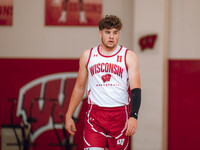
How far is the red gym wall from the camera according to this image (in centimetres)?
606

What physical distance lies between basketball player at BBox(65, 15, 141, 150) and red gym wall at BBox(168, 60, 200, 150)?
2.94 metres

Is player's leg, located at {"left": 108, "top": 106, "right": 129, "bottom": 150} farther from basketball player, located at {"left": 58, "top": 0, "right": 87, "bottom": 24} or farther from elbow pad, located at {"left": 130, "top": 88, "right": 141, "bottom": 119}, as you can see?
basketball player, located at {"left": 58, "top": 0, "right": 87, "bottom": 24}

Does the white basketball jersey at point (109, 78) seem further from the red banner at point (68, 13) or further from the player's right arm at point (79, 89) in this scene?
the red banner at point (68, 13)

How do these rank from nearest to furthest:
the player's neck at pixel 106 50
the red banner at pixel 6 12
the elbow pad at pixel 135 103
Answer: the elbow pad at pixel 135 103 → the player's neck at pixel 106 50 → the red banner at pixel 6 12

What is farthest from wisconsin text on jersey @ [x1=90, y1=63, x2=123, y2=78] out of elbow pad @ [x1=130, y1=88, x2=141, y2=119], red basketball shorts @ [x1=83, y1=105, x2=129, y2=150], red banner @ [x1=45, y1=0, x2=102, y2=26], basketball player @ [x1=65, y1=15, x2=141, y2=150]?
red banner @ [x1=45, y1=0, x2=102, y2=26]

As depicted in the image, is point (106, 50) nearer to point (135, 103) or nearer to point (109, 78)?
point (109, 78)

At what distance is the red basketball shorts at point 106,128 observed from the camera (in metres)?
3.30

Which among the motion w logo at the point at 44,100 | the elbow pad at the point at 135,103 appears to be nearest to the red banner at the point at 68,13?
the motion w logo at the point at 44,100

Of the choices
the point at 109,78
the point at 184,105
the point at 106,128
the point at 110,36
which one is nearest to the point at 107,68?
the point at 109,78

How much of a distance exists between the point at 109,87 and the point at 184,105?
3.19 metres

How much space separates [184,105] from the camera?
609cm

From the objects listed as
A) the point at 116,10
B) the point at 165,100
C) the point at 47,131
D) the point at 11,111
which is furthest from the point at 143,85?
the point at 11,111

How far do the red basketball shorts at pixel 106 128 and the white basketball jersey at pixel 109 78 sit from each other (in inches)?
3.0

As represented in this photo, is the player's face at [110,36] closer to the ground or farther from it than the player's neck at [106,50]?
farther from it
